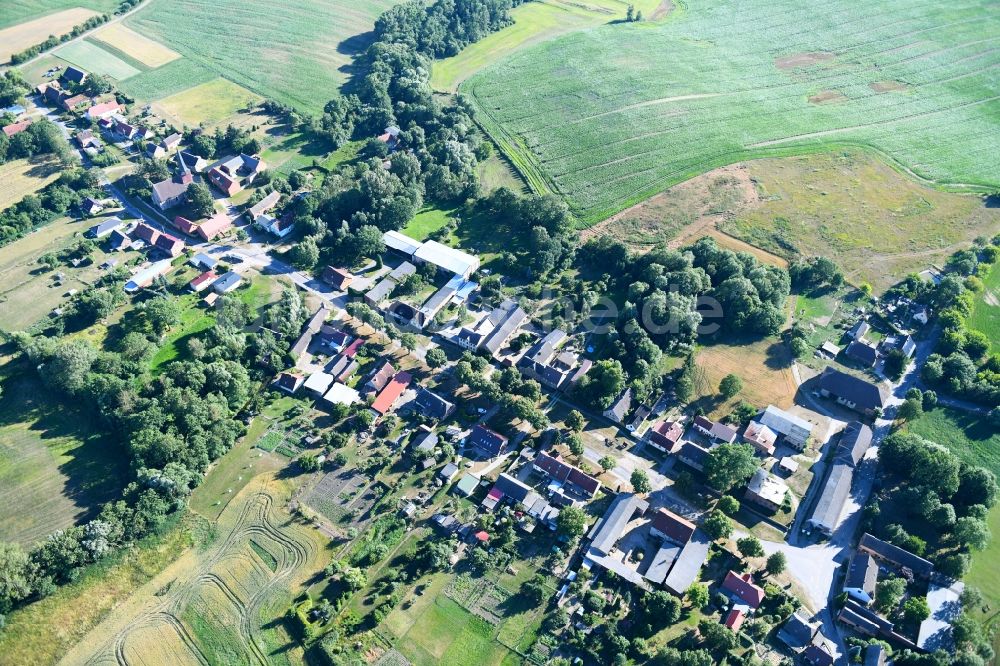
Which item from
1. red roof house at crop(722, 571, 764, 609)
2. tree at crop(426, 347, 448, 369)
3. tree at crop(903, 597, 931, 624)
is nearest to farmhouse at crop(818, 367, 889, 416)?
tree at crop(903, 597, 931, 624)

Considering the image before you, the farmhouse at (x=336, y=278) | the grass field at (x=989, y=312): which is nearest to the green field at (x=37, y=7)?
the farmhouse at (x=336, y=278)

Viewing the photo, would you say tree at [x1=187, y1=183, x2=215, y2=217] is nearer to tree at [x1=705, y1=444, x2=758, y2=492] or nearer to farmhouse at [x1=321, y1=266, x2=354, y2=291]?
farmhouse at [x1=321, y1=266, x2=354, y2=291]

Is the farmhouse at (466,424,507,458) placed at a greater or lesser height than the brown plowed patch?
lesser

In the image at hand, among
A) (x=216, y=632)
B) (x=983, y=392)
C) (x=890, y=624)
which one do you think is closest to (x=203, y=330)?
(x=216, y=632)

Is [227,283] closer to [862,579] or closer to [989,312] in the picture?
[862,579]

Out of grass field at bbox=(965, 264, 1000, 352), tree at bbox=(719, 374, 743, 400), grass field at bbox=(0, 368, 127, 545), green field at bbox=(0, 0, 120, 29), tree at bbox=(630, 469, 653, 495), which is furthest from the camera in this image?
green field at bbox=(0, 0, 120, 29)
